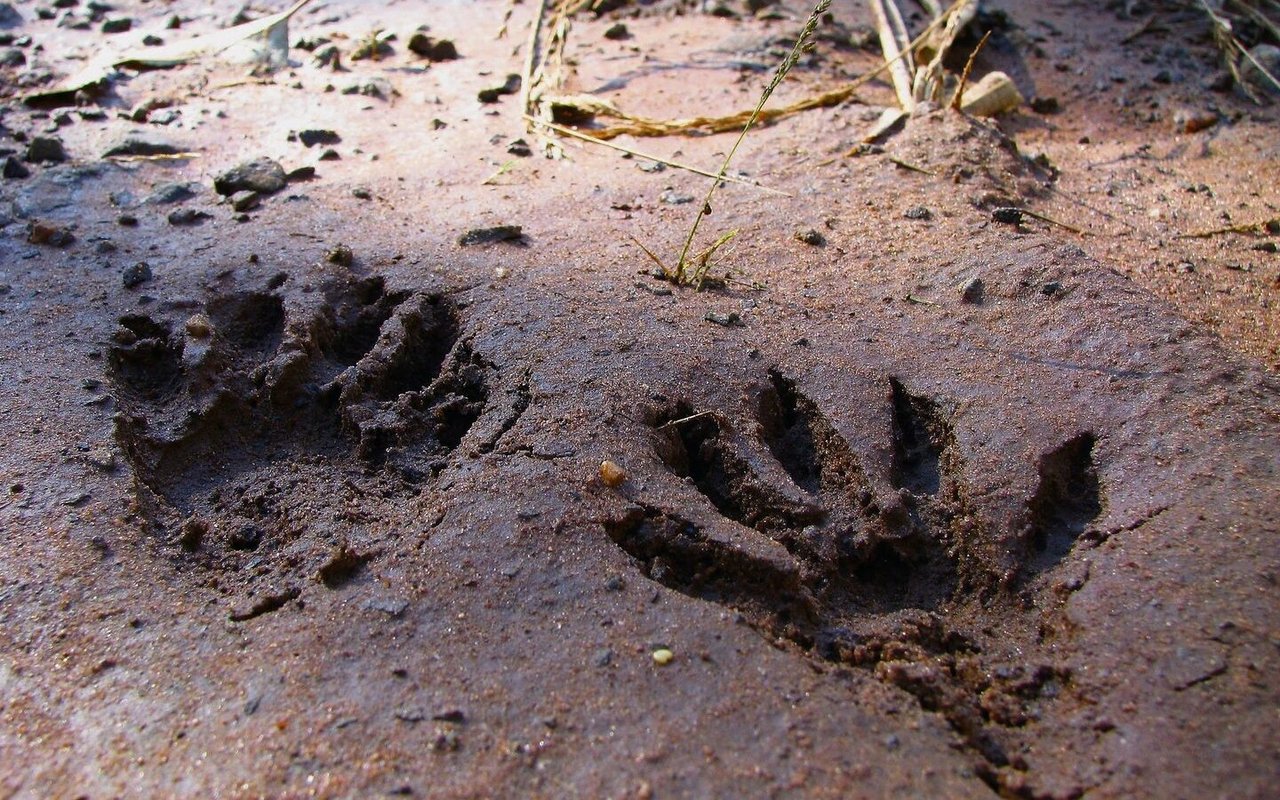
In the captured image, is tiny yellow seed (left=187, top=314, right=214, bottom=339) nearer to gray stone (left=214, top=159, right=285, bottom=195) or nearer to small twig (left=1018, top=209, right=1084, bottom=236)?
gray stone (left=214, top=159, right=285, bottom=195)

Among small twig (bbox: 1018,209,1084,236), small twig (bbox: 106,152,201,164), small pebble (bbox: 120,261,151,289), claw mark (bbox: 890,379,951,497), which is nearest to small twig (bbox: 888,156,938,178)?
small twig (bbox: 1018,209,1084,236)

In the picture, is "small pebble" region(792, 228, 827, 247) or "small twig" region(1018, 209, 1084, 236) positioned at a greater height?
"small twig" region(1018, 209, 1084, 236)

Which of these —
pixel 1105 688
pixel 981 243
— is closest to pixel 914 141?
pixel 981 243

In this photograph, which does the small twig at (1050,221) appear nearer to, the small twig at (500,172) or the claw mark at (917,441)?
the claw mark at (917,441)

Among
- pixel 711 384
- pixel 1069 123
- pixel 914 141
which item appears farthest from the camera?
pixel 1069 123

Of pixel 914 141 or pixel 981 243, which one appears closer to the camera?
pixel 981 243

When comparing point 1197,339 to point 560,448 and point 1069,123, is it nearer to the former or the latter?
point 560,448

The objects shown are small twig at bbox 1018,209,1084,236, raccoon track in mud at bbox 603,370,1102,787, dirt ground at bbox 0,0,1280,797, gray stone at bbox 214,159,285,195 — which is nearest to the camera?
dirt ground at bbox 0,0,1280,797

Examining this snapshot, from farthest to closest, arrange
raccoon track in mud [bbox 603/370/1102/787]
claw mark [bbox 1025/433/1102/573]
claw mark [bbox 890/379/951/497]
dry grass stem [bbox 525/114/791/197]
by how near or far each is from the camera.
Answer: dry grass stem [bbox 525/114/791/197]
claw mark [bbox 890/379/951/497]
claw mark [bbox 1025/433/1102/573]
raccoon track in mud [bbox 603/370/1102/787]

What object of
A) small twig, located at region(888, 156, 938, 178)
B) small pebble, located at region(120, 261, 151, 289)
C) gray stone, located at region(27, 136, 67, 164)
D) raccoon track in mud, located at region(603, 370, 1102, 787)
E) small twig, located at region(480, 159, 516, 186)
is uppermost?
small twig, located at region(888, 156, 938, 178)
